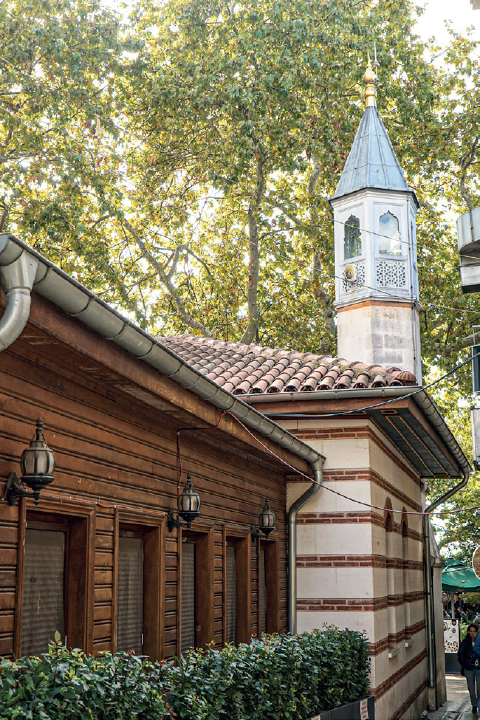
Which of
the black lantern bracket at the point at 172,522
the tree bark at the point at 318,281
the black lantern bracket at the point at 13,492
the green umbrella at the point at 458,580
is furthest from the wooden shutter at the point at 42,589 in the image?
the green umbrella at the point at 458,580

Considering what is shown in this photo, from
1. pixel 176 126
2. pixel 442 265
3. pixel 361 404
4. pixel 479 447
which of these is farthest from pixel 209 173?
pixel 361 404

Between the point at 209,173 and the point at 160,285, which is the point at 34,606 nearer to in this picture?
the point at 209,173

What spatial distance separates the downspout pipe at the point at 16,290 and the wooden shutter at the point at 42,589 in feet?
5.93

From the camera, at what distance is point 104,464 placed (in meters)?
5.98

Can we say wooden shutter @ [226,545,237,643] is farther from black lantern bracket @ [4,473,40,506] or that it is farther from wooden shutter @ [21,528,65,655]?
black lantern bracket @ [4,473,40,506]

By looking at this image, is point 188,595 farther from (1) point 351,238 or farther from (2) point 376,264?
(1) point 351,238

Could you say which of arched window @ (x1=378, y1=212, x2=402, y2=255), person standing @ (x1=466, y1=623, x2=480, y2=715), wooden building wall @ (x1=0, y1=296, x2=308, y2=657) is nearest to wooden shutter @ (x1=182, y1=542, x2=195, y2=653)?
wooden building wall @ (x1=0, y1=296, x2=308, y2=657)

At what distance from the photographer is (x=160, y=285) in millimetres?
25891

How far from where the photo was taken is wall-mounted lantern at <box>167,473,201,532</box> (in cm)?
721

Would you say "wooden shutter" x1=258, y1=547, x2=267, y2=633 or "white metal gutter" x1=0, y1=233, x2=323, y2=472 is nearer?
"white metal gutter" x1=0, y1=233, x2=323, y2=472

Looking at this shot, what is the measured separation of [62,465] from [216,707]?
1.79 m

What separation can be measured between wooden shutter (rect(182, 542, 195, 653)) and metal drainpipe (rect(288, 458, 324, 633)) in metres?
2.93

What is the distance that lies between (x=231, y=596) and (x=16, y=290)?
20.3ft

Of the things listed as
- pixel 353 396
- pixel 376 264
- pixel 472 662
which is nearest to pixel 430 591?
pixel 472 662
